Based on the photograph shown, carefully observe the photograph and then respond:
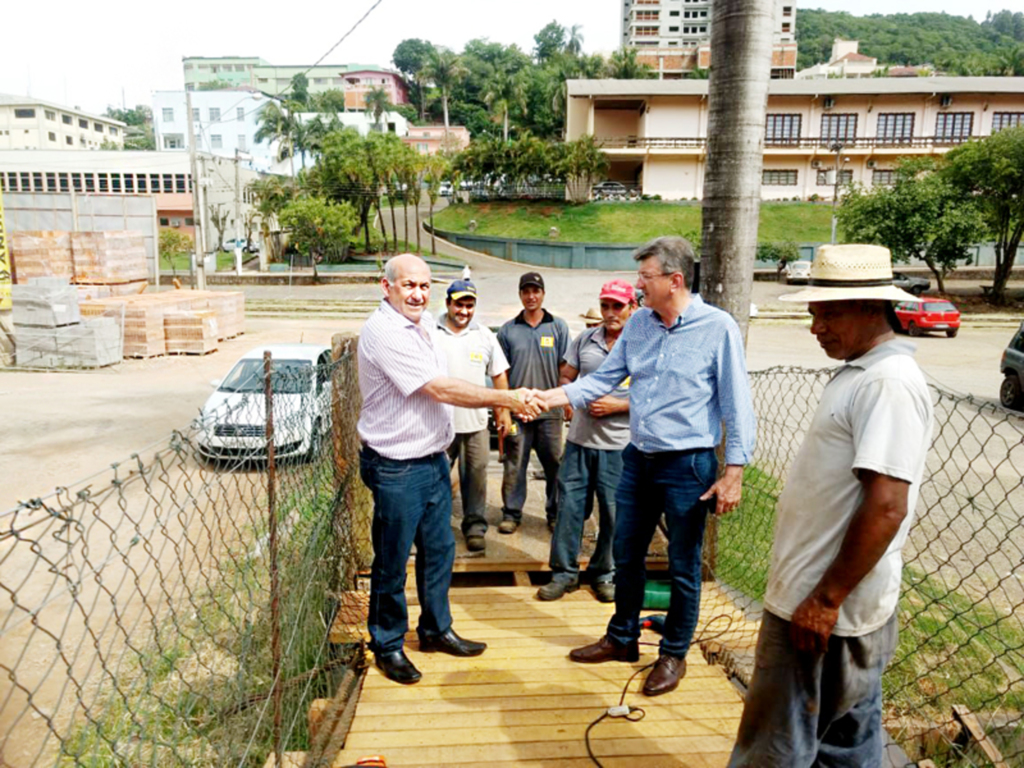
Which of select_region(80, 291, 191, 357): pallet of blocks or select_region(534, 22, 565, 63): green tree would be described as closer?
select_region(80, 291, 191, 357): pallet of blocks

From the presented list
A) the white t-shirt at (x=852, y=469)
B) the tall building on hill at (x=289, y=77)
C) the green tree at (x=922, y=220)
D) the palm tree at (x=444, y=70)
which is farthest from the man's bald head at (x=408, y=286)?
the tall building on hill at (x=289, y=77)

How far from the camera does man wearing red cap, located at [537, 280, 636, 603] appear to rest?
4.41 metres

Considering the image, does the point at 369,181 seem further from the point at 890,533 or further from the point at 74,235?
the point at 890,533

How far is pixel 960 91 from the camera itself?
159 feet

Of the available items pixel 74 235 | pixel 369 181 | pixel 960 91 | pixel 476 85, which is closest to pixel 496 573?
pixel 74 235

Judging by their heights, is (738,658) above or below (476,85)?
below

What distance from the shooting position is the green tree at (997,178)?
27453 millimetres

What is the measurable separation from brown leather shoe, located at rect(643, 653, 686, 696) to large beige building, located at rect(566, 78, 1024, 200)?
48.8 m

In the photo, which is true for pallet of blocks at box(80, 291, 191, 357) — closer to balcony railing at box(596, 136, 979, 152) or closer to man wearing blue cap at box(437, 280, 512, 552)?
man wearing blue cap at box(437, 280, 512, 552)

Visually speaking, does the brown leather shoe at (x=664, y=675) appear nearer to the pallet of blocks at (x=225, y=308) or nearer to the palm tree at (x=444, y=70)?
the pallet of blocks at (x=225, y=308)

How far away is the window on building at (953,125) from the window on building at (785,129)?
868 centimetres

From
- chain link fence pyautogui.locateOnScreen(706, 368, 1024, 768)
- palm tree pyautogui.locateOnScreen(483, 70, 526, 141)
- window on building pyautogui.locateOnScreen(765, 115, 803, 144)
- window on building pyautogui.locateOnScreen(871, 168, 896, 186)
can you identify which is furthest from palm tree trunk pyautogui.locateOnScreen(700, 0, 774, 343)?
palm tree pyautogui.locateOnScreen(483, 70, 526, 141)

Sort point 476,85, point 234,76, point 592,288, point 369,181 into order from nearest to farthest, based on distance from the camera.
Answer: point 592,288 → point 369,181 → point 476,85 → point 234,76

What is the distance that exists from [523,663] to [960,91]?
185 feet
